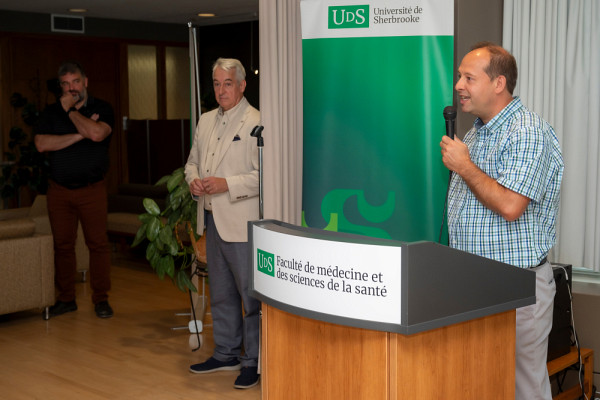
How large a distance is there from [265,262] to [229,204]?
5.77 ft

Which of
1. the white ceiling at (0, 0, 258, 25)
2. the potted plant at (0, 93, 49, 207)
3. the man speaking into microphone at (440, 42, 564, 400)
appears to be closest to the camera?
the man speaking into microphone at (440, 42, 564, 400)

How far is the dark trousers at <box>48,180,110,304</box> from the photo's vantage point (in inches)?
232

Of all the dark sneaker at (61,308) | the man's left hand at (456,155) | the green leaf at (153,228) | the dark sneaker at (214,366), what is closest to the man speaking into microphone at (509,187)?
the man's left hand at (456,155)

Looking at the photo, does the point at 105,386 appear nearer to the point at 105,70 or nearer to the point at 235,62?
the point at 235,62

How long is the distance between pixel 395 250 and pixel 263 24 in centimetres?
219

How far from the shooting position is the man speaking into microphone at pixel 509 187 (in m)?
2.78

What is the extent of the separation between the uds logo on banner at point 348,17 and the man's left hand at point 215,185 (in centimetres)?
100

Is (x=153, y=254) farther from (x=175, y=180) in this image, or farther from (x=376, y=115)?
(x=376, y=115)

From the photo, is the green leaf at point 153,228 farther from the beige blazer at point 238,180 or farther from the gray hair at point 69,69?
the gray hair at point 69,69

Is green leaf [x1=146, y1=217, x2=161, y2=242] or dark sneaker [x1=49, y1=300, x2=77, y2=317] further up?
green leaf [x1=146, y1=217, x2=161, y2=242]

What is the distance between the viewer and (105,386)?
4410mm

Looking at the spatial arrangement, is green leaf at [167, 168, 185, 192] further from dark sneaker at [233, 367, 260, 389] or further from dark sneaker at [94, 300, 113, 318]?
dark sneaker at [94, 300, 113, 318]

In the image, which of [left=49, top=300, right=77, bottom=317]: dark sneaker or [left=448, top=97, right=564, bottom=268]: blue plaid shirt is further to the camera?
[left=49, top=300, right=77, bottom=317]: dark sneaker

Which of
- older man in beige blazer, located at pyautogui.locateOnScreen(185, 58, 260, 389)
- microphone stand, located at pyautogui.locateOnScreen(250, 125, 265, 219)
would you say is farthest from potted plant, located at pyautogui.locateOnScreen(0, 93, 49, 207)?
microphone stand, located at pyautogui.locateOnScreen(250, 125, 265, 219)
